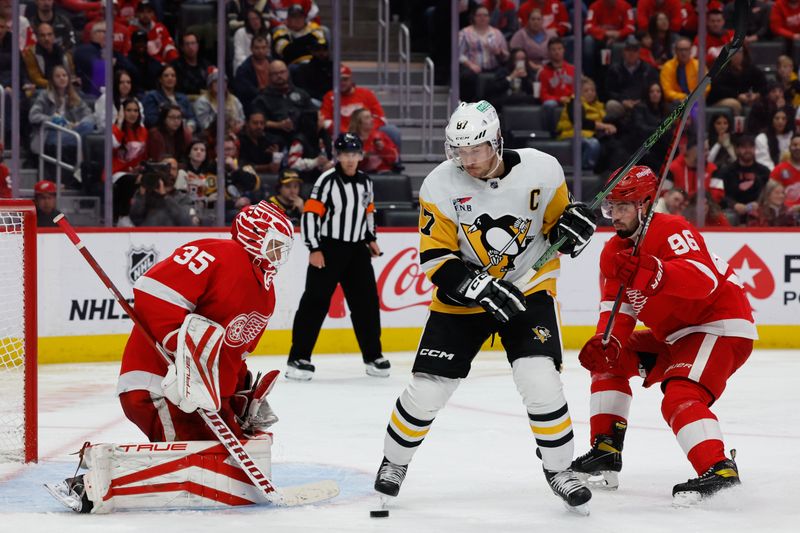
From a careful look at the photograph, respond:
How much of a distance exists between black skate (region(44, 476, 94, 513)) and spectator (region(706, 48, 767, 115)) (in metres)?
6.53

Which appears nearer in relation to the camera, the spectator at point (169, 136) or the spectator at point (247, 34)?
the spectator at point (169, 136)

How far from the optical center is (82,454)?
3.34 metres

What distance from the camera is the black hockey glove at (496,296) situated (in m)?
3.16

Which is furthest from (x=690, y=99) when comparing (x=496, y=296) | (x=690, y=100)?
(x=496, y=296)

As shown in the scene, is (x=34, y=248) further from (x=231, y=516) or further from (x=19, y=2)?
(x=19, y=2)

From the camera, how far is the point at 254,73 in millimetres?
8086

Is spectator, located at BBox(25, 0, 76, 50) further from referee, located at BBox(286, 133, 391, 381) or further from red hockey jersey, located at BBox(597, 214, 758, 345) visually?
red hockey jersey, located at BBox(597, 214, 758, 345)

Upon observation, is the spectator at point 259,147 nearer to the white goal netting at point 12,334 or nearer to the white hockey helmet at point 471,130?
the white goal netting at point 12,334

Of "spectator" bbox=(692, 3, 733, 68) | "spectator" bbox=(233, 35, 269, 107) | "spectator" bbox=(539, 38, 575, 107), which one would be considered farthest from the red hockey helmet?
"spectator" bbox=(692, 3, 733, 68)

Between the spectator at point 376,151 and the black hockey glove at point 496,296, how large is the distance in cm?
500

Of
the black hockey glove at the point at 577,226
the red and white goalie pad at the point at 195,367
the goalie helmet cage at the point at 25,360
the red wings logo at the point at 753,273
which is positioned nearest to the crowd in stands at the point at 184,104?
the goalie helmet cage at the point at 25,360

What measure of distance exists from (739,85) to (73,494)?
6.82m

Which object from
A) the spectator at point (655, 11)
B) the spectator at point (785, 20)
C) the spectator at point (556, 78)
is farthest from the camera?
the spectator at point (785, 20)

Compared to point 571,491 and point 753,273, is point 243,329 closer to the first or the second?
point 571,491
